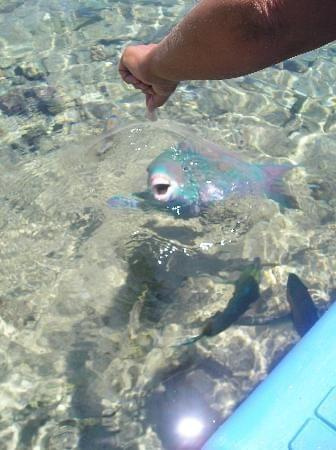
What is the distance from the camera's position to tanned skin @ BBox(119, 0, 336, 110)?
4.95ft

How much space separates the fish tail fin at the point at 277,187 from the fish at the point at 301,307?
2.72 ft

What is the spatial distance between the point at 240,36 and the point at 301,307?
1.83m

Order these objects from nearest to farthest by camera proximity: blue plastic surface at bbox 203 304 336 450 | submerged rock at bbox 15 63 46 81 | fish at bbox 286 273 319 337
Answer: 1. blue plastic surface at bbox 203 304 336 450
2. fish at bbox 286 273 319 337
3. submerged rock at bbox 15 63 46 81

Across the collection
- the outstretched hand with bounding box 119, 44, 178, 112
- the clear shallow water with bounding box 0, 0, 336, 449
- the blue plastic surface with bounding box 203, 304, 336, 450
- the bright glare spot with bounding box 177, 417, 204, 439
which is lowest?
the bright glare spot with bounding box 177, 417, 204, 439

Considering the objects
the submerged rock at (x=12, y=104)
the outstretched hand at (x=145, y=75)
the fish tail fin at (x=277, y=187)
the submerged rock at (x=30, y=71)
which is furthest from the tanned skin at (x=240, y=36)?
the submerged rock at (x=30, y=71)

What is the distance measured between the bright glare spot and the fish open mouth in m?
1.34

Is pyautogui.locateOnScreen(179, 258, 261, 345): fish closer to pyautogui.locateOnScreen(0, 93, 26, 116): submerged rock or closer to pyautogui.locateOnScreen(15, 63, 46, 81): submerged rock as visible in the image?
pyautogui.locateOnScreen(0, 93, 26, 116): submerged rock

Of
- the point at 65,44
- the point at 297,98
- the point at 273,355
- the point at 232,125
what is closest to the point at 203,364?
the point at 273,355

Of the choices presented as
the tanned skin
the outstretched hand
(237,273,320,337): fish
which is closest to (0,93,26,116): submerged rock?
the outstretched hand

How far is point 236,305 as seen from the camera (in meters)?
3.09

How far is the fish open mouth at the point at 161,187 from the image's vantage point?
10.5ft

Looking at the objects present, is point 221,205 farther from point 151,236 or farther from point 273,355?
point 273,355

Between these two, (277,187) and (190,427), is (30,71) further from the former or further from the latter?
(190,427)

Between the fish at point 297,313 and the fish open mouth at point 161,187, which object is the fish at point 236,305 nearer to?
the fish at point 297,313
